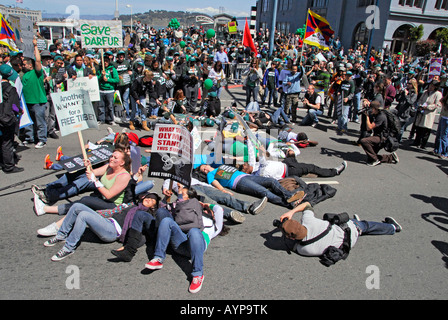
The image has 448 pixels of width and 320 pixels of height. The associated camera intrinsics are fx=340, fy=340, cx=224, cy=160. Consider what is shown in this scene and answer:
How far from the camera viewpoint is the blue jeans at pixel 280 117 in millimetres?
11297

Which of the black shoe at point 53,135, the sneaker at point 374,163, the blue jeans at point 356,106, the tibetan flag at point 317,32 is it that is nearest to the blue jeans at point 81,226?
the black shoe at point 53,135

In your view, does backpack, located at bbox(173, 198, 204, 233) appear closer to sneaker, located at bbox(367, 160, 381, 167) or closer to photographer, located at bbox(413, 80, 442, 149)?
sneaker, located at bbox(367, 160, 381, 167)

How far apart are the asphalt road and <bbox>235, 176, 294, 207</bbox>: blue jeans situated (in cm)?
21

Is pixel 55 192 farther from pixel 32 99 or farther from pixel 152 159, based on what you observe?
pixel 32 99

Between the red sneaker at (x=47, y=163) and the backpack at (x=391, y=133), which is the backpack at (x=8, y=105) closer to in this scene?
the red sneaker at (x=47, y=163)

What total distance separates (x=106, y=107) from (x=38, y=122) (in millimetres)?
2511

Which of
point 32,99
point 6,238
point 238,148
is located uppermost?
point 32,99

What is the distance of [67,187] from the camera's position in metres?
5.89

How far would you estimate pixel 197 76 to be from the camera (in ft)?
41.4

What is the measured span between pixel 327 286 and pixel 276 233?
1286 millimetres

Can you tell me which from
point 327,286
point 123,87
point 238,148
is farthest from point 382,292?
point 123,87

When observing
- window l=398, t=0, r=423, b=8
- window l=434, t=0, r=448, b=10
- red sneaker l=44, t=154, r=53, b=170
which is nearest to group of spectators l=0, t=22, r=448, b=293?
red sneaker l=44, t=154, r=53, b=170

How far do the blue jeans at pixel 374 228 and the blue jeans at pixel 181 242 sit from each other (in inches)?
98.0

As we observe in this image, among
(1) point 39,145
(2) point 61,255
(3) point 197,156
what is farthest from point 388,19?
(2) point 61,255
